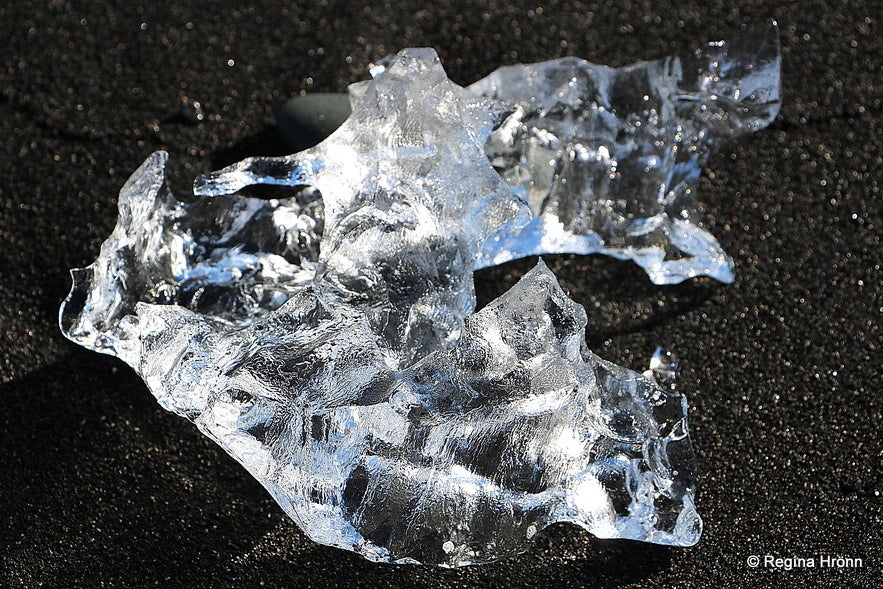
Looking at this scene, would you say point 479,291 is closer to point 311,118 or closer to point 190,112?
point 311,118

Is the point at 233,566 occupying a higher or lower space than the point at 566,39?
lower

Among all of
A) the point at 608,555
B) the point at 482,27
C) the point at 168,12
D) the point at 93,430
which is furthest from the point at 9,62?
the point at 608,555

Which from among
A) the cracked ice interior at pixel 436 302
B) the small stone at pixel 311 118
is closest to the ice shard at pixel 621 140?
the cracked ice interior at pixel 436 302

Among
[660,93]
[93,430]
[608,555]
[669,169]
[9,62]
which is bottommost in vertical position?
[608,555]

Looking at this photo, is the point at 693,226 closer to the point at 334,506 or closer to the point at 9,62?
the point at 334,506

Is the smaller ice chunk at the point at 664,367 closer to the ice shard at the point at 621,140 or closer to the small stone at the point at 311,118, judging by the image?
the ice shard at the point at 621,140

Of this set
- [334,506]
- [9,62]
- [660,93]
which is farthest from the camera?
[9,62]

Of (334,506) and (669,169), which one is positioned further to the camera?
(669,169)
